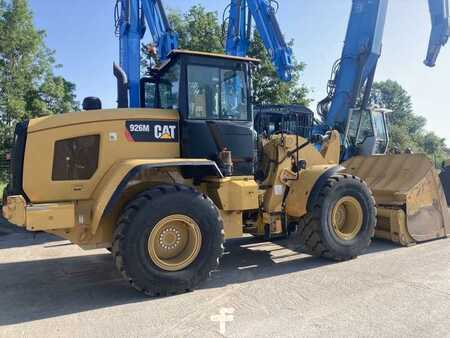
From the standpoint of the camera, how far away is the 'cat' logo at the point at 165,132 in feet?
17.4

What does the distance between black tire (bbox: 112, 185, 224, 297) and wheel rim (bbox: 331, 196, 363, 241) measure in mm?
2197

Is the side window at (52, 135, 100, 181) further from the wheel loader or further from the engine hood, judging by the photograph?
the engine hood

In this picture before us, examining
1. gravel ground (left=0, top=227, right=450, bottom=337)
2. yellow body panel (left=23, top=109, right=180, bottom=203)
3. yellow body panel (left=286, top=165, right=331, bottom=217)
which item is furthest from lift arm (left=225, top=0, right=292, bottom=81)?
yellow body panel (left=23, top=109, right=180, bottom=203)

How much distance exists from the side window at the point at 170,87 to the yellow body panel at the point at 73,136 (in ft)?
2.10

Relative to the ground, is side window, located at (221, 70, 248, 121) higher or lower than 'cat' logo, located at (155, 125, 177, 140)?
higher

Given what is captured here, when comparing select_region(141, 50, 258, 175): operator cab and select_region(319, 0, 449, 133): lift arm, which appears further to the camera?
select_region(319, 0, 449, 133): lift arm

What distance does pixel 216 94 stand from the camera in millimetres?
5672

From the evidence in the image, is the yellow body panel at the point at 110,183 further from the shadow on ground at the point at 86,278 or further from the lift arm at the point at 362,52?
the lift arm at the point at 362,52

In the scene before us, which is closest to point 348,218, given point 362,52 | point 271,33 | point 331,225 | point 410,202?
point 331,225

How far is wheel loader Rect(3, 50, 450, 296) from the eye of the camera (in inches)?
185

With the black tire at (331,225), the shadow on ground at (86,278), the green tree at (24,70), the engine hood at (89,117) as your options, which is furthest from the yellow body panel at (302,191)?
the green tree at (24,70)

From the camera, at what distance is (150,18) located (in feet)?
35.0

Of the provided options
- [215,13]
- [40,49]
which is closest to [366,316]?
[215,13]

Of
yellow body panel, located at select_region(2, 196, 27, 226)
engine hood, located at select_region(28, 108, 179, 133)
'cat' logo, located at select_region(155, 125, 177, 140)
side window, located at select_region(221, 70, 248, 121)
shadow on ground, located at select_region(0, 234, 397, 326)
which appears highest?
side window, located at select_region(221, 70, 248, 121)
